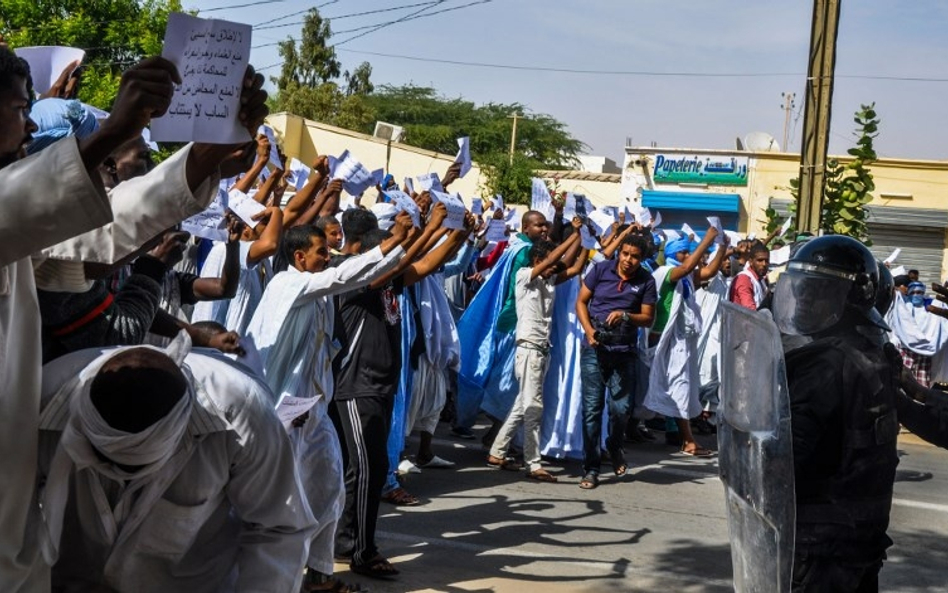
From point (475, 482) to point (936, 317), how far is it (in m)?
8.49

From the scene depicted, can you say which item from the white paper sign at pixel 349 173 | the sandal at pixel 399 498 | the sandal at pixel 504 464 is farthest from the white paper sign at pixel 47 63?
the sandal at pixel 504 464

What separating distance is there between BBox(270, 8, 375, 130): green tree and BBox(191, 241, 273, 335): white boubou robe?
42.9 m

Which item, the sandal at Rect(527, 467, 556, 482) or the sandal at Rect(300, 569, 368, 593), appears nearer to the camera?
the sandal at Rect(300, 569, 368, 593)

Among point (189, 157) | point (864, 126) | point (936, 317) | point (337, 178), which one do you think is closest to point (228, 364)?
point (189, 157)

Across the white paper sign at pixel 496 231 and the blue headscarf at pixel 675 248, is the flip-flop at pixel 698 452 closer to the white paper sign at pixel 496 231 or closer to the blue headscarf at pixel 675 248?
the blue headscarf at pixel 675 248

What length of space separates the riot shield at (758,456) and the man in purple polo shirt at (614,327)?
5.60 meters

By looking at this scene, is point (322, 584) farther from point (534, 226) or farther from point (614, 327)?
point (534, 226)

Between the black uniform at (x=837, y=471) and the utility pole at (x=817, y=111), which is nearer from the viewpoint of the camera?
the black uniform at (x=837, y=471)

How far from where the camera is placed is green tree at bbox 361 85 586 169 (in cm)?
5622

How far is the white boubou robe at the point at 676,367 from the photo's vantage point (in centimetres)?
1182

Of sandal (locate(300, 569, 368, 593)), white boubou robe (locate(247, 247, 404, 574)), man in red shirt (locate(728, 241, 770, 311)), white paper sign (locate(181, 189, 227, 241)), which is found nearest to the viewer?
white boubou robe (locate(247, 247, 404, 574))

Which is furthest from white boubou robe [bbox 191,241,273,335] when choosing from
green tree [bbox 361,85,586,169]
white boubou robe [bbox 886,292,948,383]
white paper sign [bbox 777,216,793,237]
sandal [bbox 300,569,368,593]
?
green tree [bbox 361,85,586,169]

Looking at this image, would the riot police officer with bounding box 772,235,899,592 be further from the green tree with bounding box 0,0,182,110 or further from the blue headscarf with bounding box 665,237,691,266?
the green tree with bounding box 0,0,182,110

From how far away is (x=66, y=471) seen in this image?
2.71 meters
